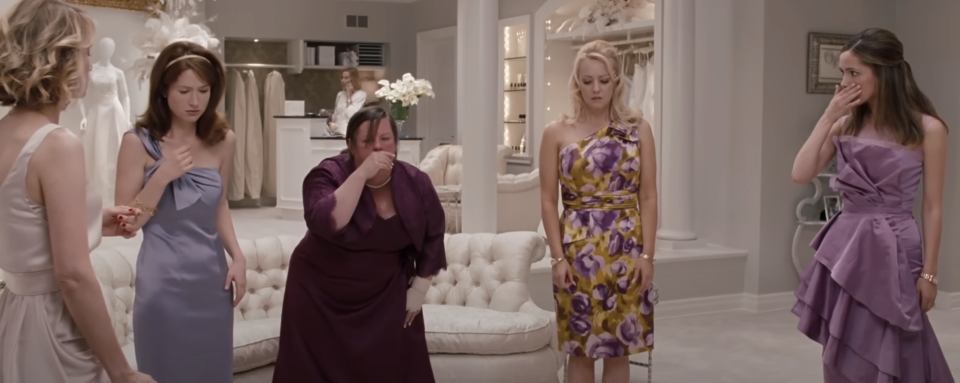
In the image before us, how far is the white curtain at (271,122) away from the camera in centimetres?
1189

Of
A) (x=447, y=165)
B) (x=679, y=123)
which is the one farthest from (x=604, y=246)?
(x=447, y=165)

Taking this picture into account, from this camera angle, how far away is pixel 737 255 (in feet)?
21.3

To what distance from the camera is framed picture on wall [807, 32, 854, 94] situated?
6.39 meters

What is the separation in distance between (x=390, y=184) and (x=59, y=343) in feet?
3.71

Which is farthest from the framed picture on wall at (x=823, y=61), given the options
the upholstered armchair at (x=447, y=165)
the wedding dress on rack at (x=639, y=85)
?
the upholstered armchair at (x=447, y=165)

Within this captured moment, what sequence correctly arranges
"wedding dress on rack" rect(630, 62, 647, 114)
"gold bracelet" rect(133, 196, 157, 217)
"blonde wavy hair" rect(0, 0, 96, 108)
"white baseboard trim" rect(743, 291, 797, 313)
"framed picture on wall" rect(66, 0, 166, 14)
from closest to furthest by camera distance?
"blonde wavy hair" rect(0, 0, 96, 108), "gold bracelet" rect(133, 196, 157, 217), "white baseboard trim" rect(743, 291, 797, 313), "wedding dress on rack" rect(630, 62, 647, 114), "framed picture on wall" rect(66, 0, 166, 14)

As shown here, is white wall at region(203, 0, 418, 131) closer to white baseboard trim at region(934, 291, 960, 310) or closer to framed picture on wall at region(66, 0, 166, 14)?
framed picture on wall at region(66, 0, 166, 14)

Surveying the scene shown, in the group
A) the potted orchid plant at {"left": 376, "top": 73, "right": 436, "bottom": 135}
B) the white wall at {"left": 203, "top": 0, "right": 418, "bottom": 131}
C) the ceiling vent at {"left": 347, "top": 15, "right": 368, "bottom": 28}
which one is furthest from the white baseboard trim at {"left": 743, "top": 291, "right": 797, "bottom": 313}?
the ceiling vent at {"left": 347, "top": 15, "right": 368, "bottom": 28}

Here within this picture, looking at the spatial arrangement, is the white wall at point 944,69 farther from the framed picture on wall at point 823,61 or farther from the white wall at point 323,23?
the white wall at point 323,23

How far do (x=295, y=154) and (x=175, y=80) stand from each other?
7.77 m

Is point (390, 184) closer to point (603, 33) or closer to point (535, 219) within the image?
point (535, 219)

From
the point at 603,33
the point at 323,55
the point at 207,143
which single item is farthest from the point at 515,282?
the point at 323,55

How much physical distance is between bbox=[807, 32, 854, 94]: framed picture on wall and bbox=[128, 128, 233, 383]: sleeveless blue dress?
4.89 m

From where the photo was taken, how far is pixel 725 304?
6.49 metres
